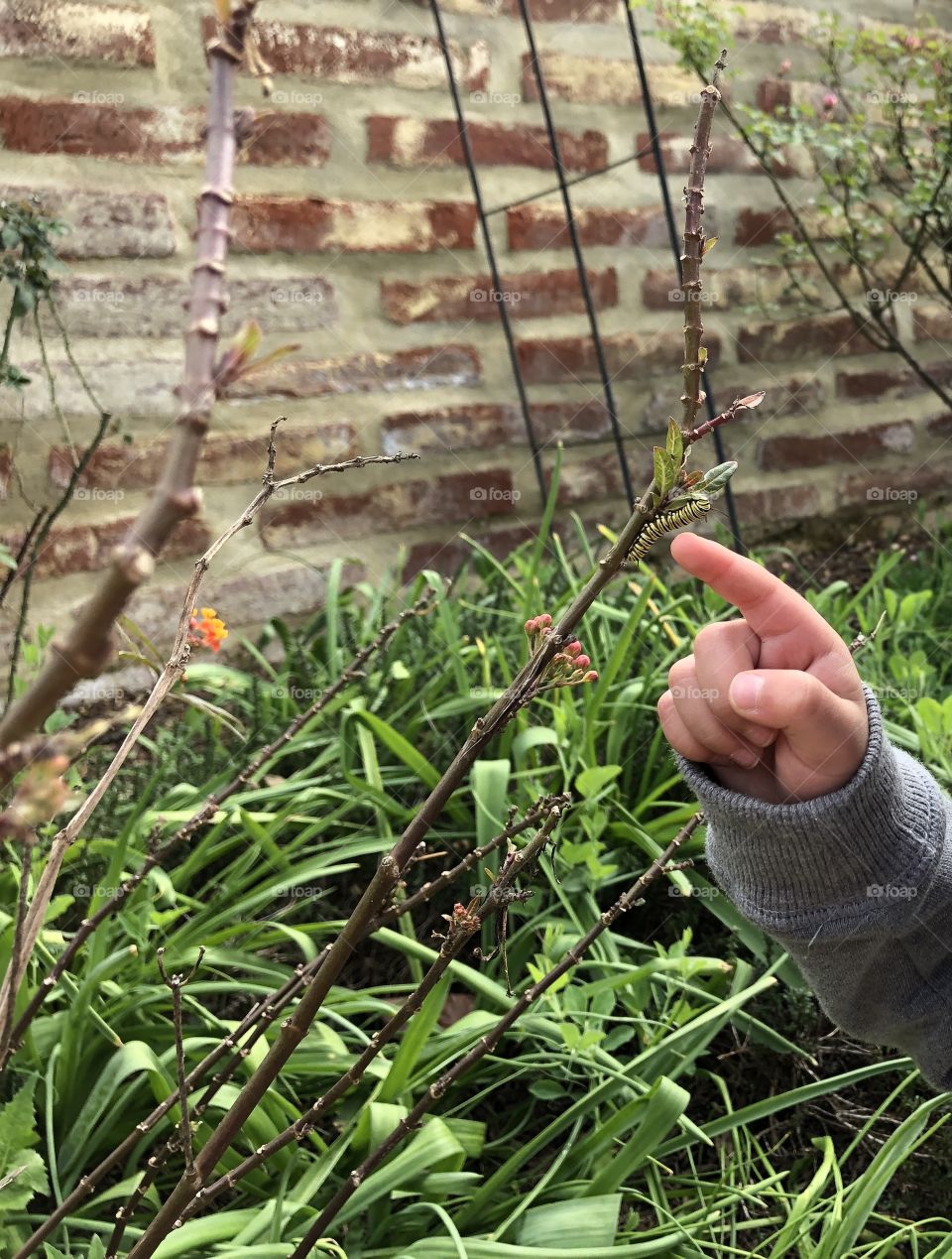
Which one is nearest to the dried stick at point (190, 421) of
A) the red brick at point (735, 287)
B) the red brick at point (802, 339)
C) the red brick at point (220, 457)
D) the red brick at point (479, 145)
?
the red brick at point (220, 457)

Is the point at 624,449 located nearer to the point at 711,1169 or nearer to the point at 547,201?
the point at 547,201

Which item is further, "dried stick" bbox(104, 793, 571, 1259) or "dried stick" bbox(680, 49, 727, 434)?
"dried stick" bbox(104, 793, 571, 1259)

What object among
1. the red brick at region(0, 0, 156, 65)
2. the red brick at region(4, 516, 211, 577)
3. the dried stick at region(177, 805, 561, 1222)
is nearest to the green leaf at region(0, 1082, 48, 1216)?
the dried stick at region(177, 805, 561, 1222)

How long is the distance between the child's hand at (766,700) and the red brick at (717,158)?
5.41 feet

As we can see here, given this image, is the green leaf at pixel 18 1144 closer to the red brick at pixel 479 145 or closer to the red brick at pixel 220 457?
the red brick at pixel 220 457

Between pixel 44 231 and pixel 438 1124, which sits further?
pixel 44 231

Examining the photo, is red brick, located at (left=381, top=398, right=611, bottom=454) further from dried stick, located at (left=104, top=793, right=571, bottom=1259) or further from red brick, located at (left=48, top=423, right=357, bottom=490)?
dried stick, located at (left=104, top=793, right=571, bottom=1259)

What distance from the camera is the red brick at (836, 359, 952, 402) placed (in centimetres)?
237

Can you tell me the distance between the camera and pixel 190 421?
202 millimetres

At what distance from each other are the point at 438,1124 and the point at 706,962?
0.27 metres

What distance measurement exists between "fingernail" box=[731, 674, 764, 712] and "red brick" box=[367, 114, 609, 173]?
145 cm

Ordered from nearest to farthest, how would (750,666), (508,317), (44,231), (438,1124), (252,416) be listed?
(750,666)
(438,1124)
(44,231)
(252,416)
(508,317)

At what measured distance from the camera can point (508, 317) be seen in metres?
1.98

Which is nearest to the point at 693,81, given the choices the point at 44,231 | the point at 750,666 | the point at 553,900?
the point at 44,231
